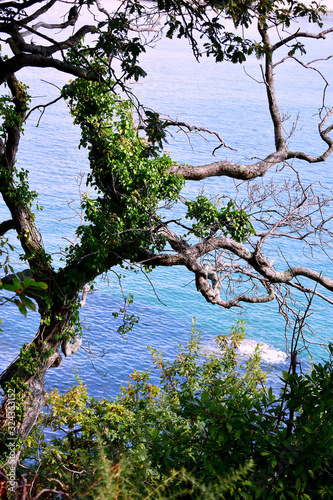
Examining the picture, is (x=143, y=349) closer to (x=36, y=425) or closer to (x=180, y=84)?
(x=36, y=425)

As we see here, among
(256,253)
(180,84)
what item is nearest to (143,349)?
(256,253)

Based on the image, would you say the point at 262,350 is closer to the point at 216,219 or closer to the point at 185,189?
the point at 216,219

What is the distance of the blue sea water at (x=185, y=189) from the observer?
1395cm

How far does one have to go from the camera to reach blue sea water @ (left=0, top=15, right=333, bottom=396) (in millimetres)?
13953

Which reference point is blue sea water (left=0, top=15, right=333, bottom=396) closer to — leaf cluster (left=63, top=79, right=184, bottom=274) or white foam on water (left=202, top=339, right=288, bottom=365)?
white foam on water (left=202, top=339, right=288, bottom=365)

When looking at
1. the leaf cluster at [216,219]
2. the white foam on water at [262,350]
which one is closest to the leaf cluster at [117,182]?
the leaf cluster at [216,219]

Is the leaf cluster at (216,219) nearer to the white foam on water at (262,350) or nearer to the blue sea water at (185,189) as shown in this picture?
the blue sea water at (185,189)

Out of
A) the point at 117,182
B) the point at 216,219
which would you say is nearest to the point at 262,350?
the point at 216,219

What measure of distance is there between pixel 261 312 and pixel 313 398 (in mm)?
14835

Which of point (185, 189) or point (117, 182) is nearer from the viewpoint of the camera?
point (117, 182)

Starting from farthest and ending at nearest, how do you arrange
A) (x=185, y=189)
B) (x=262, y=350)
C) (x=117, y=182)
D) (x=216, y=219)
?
(x=185, y=189) → (x=262, y=350) → (x=117, y=182) → (x=216, y=219)

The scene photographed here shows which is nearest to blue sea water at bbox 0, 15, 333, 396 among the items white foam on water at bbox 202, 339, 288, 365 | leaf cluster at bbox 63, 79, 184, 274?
white foam on water at bbox 202, 339, 288, 365

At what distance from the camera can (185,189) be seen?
22719 millimetres

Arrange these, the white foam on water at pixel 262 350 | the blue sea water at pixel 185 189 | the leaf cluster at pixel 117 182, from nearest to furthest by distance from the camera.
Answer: the leaf cluster at pixel 117 182, the blue sea water at pixel 185 189, the white foam on water at pixel 262 350
